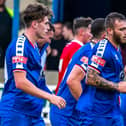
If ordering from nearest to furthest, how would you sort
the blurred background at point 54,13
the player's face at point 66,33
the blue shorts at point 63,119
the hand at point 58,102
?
1. the hand at point 58,102
2. the blue shorts at point 63,119
3. the player's face at point 66,33
4. the blurred background at point 54,13

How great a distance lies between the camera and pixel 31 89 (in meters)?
6.80

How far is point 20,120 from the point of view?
716 cm

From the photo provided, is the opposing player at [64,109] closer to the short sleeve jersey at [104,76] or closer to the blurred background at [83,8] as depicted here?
the short sleeve jersey at [104,76]

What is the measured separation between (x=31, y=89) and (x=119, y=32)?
1.09 meters

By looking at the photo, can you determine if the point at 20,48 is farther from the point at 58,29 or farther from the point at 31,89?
the point at 58,29

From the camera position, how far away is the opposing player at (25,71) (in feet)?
23.1

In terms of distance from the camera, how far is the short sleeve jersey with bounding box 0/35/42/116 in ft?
23.2

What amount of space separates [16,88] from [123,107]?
217 centimetres

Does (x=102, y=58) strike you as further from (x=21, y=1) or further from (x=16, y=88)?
(x=21, y=1)

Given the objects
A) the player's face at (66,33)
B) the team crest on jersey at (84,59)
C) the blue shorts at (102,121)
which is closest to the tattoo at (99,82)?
the blue shorts at (102,121)

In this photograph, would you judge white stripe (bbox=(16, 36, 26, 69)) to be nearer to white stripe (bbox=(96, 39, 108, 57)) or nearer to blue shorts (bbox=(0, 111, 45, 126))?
blue shorts (bbox=(0, 111, 45, 126))

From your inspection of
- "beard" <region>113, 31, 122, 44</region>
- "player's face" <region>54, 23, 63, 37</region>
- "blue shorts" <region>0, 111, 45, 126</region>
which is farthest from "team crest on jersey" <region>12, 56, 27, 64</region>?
"player's face" <region>54, 23, 63, 37</region>

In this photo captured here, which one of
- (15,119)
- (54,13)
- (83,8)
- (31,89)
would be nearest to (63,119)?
(15,119)

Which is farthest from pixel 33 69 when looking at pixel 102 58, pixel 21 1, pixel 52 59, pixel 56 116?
pixel 21 1
